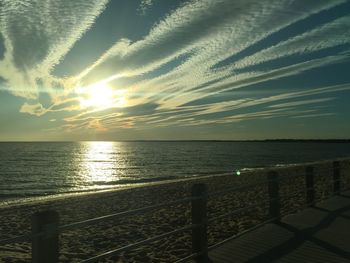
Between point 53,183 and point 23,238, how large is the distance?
4113 centimetres

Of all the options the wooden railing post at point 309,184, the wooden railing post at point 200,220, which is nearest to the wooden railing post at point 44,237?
the wooden railing post at point 200,220

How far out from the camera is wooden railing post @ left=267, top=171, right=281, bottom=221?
849cm

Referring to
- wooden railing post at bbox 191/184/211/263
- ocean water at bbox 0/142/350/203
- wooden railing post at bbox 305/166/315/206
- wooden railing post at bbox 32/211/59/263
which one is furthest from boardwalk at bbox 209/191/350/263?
ocean water at bbox 0/142/350/203

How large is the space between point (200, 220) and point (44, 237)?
286cm

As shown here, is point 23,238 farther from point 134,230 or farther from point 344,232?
point 134,230

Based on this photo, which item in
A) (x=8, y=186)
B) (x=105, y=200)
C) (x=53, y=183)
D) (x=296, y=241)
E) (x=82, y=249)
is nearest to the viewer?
(x=296, y=241)

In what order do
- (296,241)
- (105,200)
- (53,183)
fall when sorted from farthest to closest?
(53,183), (105,200), (296,241)

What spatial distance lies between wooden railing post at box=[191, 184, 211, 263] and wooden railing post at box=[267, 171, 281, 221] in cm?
267

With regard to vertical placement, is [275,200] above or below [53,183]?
above

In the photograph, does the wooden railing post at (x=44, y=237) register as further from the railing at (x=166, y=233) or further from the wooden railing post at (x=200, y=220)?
the wooden railing post at (x=200, y=220)

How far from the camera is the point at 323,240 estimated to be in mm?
7305

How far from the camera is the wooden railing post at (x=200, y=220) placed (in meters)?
6.13

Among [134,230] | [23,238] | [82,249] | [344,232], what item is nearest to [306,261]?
[344,232]

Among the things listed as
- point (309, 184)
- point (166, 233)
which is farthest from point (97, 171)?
point (166, 233)
